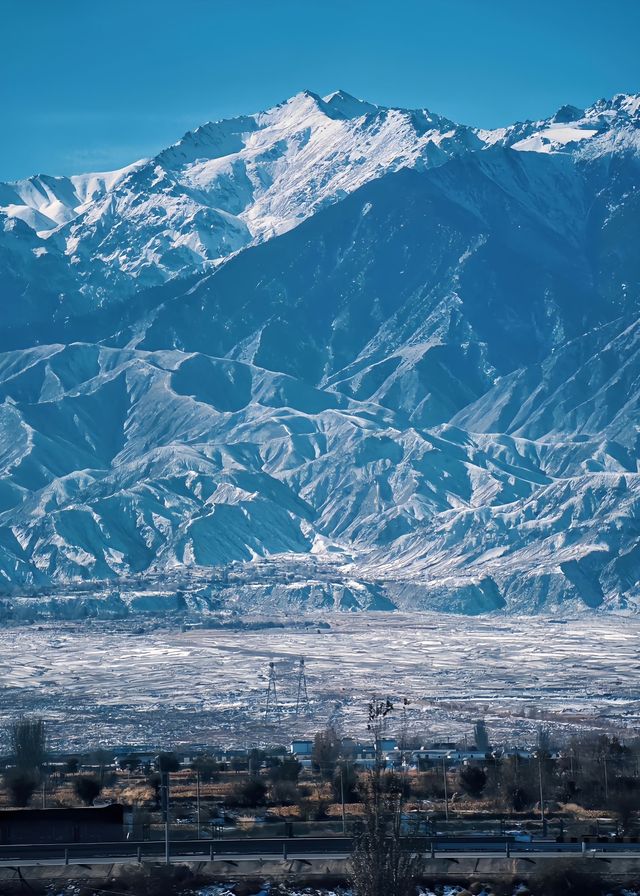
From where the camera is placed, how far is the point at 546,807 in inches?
3374

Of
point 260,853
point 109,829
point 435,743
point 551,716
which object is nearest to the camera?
point 260,853

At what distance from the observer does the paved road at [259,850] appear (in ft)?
211

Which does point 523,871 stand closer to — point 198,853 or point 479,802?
point 198,853

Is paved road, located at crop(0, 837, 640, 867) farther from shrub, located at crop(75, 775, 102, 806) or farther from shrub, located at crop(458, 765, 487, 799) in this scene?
shrub, located at crop(458, 765, 487, 799)

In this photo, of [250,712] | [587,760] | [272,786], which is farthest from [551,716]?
[272,786]

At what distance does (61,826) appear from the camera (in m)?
72.8

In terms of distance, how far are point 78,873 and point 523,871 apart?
1459 cm

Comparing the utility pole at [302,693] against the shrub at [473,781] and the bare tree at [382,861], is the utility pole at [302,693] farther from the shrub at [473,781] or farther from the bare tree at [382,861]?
the bare tree at [382,861]

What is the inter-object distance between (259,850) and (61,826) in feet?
30.9

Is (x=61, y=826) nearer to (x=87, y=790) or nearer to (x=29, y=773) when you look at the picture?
(x=87, y=790)

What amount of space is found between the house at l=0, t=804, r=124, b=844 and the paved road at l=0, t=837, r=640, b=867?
147 centimetres

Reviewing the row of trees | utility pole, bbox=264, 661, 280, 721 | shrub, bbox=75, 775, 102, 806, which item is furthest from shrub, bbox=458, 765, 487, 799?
utility pole, bbox=264, 661, 280, 721

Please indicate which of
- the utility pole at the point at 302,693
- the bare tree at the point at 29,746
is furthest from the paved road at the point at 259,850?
the utility pole at the point at 302,693

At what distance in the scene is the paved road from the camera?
64.4m
